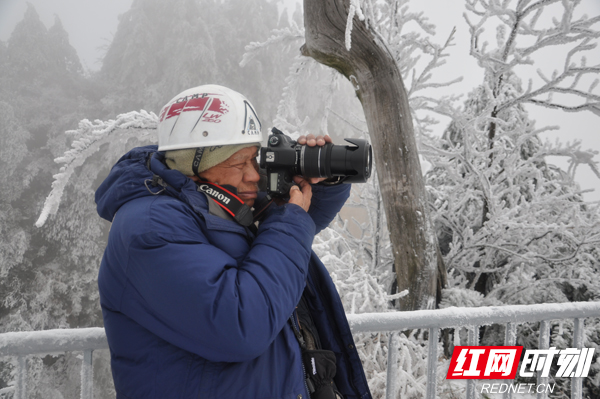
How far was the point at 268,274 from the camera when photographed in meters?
0.83

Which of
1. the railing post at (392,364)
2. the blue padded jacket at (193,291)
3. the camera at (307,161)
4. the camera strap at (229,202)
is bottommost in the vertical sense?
the railing post at (392,364)

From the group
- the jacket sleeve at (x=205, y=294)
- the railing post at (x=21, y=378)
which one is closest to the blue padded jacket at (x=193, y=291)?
the jacket sleeve at (x=205, y=294)

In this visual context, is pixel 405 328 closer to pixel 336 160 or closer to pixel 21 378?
pixel 336 160

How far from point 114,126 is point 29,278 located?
39.7ft

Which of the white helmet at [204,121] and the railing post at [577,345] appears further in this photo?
the railing post at [577,345]

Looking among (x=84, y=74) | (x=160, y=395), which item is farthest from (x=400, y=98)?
(x=84, y=74)

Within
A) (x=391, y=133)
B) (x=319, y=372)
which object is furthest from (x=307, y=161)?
(x=391, y=133)

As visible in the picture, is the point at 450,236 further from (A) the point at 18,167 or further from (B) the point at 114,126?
(A) the point at 18,167

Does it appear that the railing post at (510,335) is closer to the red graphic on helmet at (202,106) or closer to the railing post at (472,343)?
the railing post at (472,343)

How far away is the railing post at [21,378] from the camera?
1133 mm

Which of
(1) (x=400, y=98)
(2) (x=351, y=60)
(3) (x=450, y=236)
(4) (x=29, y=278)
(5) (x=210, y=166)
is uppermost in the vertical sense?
(2) (x=351, y=60)

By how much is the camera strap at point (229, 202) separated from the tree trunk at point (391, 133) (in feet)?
6.30

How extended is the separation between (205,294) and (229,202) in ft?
0.95

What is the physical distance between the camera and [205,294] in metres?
0.74
